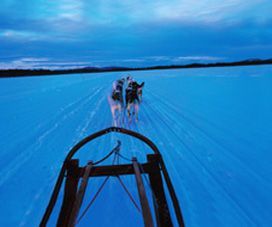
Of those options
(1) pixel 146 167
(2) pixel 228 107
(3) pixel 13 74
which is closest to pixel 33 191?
(1) pixel 146 167

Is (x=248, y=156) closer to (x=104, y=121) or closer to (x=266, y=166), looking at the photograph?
(x=266, y=166)

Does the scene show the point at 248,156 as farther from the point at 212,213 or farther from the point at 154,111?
the point at 154,111

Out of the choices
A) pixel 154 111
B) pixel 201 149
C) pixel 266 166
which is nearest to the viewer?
pixel 266 166

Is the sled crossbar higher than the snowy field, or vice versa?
the sled crossbar

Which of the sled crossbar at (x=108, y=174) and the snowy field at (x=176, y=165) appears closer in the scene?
the sled crossbar at (x=108, y=174)

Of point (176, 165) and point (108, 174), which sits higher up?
point (108, 174)

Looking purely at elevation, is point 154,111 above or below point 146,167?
below

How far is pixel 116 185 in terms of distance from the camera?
286 cm

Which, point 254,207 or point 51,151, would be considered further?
point 51,151

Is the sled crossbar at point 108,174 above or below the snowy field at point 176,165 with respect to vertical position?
above

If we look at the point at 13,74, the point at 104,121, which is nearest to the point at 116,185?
the point at 104,121

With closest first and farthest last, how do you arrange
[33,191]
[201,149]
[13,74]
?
[33,191] < [201,149] < [13,74]

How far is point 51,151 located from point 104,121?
2.14 m

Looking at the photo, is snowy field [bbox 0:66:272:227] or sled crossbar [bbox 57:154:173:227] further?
snowy field [bbox 0:66:272:227]
